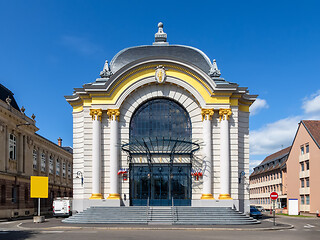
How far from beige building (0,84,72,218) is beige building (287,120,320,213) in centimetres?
3729

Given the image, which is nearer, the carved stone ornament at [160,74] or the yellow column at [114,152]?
the yellow column at [114,152]

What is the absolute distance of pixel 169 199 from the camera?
39562 millimetres

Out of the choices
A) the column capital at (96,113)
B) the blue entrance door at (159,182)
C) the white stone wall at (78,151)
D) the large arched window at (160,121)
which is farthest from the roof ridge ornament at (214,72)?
the white stone wall at (78,151)

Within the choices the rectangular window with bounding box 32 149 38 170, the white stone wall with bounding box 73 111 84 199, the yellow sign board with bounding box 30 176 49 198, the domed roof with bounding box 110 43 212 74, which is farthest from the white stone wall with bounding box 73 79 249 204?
the rectangular window with bounding box 32 149 38 170

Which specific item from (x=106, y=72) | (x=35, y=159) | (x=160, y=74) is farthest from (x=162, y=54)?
(x=35, y=159)

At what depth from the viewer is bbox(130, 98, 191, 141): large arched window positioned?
4047 cm

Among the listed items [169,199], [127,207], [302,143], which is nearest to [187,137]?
[169,199]

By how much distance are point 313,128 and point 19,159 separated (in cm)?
4014

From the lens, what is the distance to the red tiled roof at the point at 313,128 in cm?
6026

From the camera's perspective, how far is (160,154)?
40.0 metres

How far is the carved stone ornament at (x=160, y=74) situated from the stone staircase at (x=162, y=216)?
11.5m

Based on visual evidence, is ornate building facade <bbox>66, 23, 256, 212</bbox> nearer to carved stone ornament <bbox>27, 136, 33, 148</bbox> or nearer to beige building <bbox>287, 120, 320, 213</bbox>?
carved stone ornament <bbox>27, 136, 33, 148</bbox>

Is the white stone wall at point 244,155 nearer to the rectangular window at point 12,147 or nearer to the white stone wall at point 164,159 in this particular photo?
the white stone wall at point 164,159

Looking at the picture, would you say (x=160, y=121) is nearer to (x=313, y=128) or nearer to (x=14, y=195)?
(x=14, y=195)
